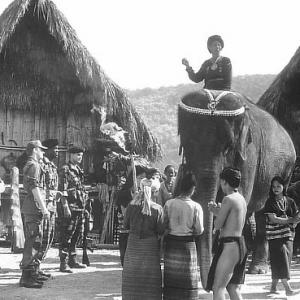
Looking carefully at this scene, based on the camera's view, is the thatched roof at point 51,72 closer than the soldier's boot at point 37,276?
No

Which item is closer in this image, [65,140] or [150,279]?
[150,279]

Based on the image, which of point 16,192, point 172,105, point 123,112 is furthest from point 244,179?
point 172,105

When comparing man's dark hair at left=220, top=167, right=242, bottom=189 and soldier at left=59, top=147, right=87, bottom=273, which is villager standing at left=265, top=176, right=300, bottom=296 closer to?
man's dark hair at left=220, top=167, right=242, bottom=189

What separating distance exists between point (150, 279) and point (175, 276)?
259mm

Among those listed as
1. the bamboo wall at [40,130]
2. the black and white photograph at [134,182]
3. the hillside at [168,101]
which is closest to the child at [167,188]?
the black and white photograph at [134,182]

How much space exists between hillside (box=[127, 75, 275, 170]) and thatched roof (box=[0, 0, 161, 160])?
24.2 m

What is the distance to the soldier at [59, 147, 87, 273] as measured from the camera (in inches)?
339

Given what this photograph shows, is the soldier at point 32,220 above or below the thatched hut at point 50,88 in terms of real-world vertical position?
below

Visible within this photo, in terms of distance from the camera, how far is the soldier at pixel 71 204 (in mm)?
8602

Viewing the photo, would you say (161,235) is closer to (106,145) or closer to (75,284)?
(75,284)

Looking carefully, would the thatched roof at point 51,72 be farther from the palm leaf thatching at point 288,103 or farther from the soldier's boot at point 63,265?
the soldier's boot at point 63,265

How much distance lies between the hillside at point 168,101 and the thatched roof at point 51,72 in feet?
79.4

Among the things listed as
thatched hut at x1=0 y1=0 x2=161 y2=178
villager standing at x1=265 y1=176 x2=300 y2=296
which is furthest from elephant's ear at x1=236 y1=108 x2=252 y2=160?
thatched hut at x1=0 y1=0 x2=161 y2=178

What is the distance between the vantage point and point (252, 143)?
8.19 meters
